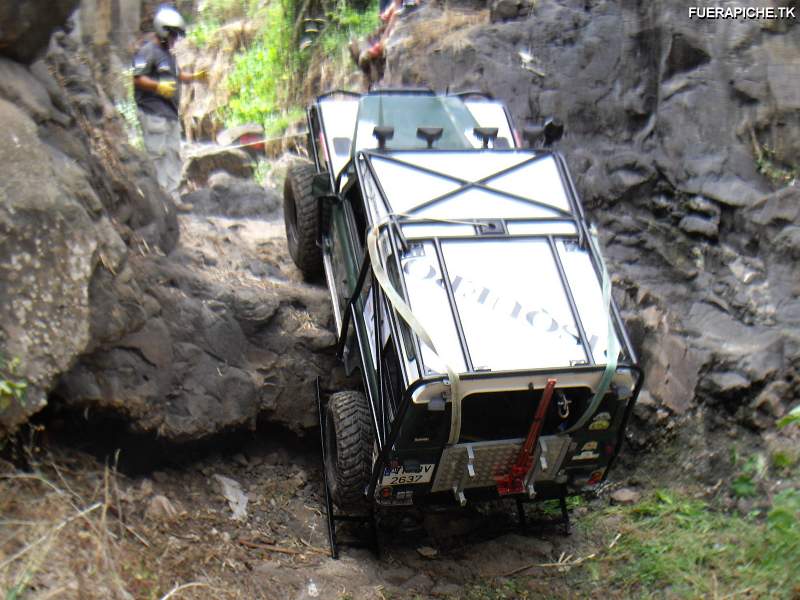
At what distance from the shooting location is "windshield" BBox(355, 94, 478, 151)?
6.36m

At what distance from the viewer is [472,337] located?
A: 470cm

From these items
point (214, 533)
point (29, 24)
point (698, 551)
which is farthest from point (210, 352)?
point (698, 551)

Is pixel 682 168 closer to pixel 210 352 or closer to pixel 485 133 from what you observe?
pixel 485 133

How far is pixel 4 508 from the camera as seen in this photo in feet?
13.9

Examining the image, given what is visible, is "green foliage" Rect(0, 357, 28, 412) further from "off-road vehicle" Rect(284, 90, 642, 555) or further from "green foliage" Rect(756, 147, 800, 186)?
"green foliage" Rect(756, 147, 800, 186)

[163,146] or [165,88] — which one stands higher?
[165,88]

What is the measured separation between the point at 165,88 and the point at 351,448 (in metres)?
4.73

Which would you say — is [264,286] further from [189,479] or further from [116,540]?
[116,540]

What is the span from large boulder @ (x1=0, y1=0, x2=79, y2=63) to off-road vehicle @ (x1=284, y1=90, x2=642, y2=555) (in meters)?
1.99

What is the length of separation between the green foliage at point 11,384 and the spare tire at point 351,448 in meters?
1.81

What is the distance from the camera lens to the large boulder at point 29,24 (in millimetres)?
5039

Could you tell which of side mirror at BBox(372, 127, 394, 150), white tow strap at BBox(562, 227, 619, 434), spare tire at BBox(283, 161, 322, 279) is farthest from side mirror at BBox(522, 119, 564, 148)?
spare tire at BBox(283, 161, 322, 279)

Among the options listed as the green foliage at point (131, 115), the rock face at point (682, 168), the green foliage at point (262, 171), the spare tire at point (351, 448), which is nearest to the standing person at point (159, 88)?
the green foliage at point (131, 115)

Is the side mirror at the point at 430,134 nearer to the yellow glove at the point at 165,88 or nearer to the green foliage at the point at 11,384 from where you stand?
the green foliage at the point at 11,384
